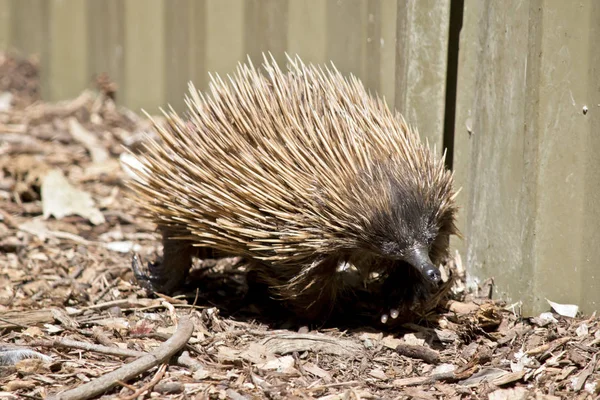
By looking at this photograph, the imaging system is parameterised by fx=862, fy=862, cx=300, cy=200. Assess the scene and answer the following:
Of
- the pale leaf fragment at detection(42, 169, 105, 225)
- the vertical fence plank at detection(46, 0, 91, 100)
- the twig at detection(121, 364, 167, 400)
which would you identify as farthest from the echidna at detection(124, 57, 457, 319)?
the vertical fence plank at detection(46, 0, 91, 100)

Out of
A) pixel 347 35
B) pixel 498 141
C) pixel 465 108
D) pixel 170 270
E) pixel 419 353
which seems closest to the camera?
pixel 419 353

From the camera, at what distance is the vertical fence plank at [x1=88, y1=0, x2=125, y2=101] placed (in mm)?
8094

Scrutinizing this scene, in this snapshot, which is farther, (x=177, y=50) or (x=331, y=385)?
(x=177, y=50)

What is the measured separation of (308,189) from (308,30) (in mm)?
2385

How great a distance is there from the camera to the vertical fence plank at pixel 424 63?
17.1 feet

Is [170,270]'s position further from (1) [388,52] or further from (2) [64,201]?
(1) [388,52]

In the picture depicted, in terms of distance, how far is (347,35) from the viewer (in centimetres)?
600

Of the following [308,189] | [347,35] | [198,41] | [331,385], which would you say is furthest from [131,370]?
[198,41]

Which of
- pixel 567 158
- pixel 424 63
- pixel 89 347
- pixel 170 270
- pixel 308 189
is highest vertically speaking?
pixel 424 63

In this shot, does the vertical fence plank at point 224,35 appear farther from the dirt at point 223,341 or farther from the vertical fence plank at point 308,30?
the dirt at point 223,341

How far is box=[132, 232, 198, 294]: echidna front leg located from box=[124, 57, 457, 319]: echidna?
178mm

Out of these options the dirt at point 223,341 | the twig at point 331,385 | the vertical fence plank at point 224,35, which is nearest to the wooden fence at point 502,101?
the dirt at point 223,341

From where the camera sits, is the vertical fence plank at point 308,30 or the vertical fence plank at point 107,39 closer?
the vertical fence plank at point 308,30

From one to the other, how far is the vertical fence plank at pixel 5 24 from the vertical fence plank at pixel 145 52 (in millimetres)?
1451
